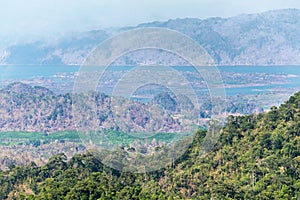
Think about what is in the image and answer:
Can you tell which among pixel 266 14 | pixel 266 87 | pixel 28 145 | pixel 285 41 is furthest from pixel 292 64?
pixel 28 145

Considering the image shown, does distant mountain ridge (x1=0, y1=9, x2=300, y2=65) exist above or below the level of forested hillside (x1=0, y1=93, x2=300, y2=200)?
above

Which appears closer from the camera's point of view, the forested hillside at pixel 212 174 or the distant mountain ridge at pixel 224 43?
the forested hillside at pixel 212 174

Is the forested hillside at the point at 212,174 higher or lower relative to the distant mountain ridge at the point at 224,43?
lower

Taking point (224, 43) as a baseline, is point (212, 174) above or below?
below

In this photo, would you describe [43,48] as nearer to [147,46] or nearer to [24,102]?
[24,102]
